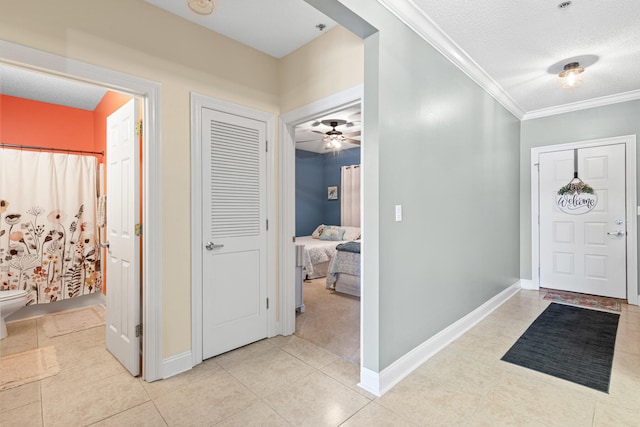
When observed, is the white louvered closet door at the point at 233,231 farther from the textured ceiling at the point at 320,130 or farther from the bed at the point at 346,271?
the bed at the point at 346,271

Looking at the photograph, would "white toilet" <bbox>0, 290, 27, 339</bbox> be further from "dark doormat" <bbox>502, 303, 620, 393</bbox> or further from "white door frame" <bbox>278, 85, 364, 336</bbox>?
"dark doormat" <bbox>502, 303, 620, 393</bbox>

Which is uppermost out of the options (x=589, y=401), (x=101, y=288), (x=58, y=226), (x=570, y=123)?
(x=570, y=123)

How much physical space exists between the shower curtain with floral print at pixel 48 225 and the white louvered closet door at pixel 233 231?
2.46 m

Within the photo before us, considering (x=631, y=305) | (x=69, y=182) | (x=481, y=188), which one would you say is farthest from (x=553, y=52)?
(x=69, y=182)

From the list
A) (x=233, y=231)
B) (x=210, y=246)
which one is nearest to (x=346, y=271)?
(x=233, y=231)

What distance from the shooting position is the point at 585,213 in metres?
4.23

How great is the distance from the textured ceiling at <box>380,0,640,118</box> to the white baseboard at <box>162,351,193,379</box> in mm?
2838

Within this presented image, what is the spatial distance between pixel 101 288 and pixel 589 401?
4.93 metres

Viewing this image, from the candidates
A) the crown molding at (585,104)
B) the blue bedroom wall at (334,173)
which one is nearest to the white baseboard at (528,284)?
the crown molding at (585,104)

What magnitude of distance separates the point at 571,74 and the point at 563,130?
1.62 metres

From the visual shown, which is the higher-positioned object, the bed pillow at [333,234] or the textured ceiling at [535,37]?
the textured ceiling at [535,37]

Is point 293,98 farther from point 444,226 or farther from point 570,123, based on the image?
point 570,123

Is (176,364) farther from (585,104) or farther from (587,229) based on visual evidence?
(585,104)

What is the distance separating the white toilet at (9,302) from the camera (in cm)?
301
